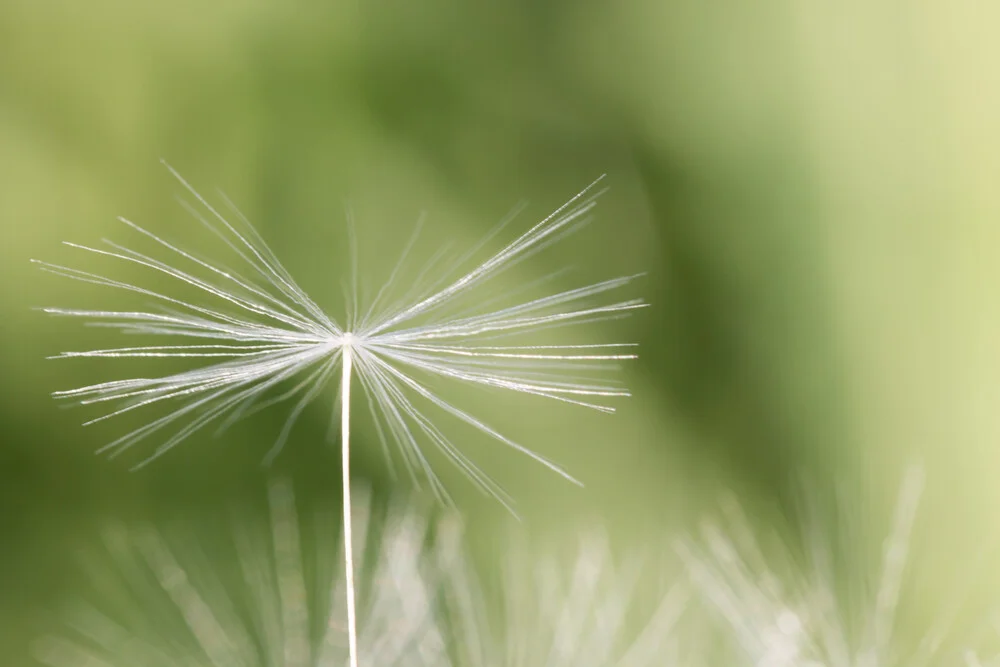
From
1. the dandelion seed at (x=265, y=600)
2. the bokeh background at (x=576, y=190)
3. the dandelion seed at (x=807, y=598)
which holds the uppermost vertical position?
the bokeh background at (x=576, y=190)

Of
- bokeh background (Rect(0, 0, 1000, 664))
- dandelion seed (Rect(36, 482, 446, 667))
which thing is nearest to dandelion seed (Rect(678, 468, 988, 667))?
bokeh background (Rect(0, 0, 1000, 664))

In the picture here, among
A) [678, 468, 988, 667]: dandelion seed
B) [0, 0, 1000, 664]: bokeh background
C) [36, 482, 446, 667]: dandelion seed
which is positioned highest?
[0, 0, 1000, 664]: bokeh background

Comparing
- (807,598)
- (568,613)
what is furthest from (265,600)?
(807,598)

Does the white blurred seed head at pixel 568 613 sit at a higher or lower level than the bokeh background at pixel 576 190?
lower

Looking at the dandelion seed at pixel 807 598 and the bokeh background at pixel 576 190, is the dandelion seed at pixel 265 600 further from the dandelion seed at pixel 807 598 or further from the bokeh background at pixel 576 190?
the dandelion seed at pixel 807 598

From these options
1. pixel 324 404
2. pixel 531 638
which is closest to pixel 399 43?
pixel 324 404

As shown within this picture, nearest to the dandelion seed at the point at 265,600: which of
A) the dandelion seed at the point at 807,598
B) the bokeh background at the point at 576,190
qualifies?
the bokeh background at the point at 576,190

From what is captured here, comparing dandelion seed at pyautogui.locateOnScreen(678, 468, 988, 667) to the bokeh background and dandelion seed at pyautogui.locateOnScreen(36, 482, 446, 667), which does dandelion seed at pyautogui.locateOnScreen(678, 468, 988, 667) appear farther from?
dandelion seed at pyautogui.locateOnScreen(36, 482, 446, 667)
